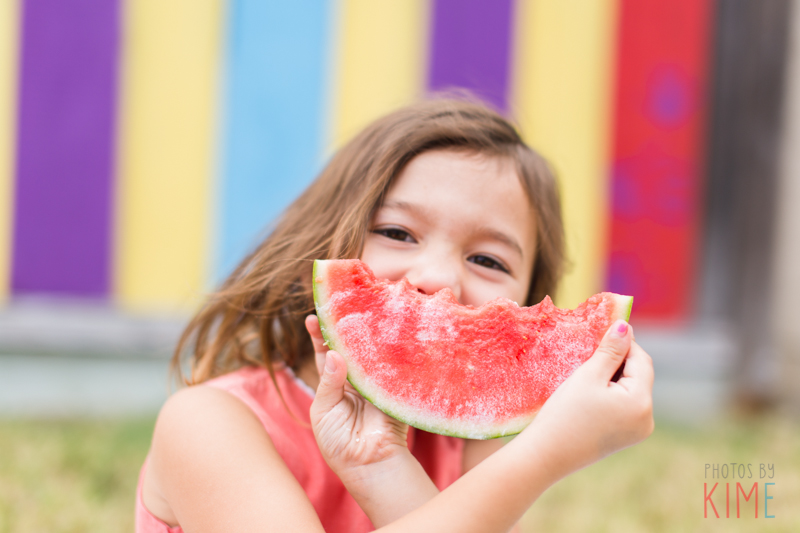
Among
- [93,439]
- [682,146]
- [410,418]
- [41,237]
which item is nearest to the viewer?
[410,418]

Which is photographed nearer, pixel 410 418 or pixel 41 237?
pixel 410 418

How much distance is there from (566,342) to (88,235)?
2.50 meters

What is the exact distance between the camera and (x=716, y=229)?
3.05 metres

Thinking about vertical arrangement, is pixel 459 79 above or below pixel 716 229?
above

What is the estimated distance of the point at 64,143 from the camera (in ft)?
9.01

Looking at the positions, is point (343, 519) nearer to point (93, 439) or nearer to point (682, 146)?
point (93, 439)

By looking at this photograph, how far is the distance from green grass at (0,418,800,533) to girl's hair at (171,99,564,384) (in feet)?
2.36

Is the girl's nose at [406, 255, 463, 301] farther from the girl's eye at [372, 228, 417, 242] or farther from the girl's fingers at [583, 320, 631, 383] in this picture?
the girl's fingers at [583, 320, 631, 383]

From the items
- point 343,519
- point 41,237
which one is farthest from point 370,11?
point 343,519

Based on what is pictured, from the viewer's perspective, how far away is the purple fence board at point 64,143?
2.71 meters

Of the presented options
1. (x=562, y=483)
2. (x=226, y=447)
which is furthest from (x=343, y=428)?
(x=562, y=483)

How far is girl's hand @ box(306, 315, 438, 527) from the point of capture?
949 mm

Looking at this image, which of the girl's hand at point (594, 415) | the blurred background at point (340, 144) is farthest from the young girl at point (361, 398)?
the blurred background at point (340, 144)

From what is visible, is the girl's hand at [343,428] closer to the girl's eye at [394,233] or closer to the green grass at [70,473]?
the girl's eye at [394,233]
